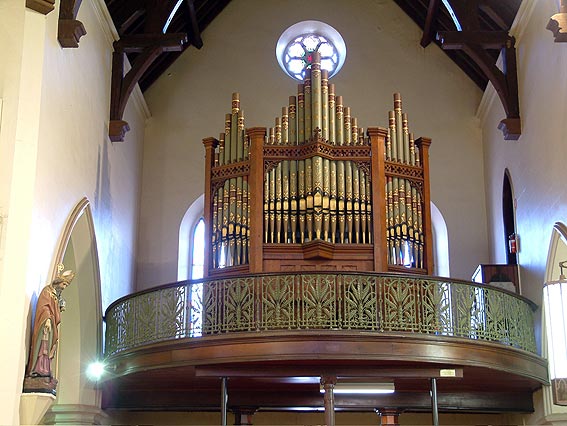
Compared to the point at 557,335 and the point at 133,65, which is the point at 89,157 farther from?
the point at 557,335

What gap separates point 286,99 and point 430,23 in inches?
121

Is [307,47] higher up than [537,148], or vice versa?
[307,47]

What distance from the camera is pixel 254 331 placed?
11.8m

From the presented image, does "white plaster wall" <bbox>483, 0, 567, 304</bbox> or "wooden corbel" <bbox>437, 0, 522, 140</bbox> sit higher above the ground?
"wooden corbel" <bbox>437, 0, 522, 140</bbox>

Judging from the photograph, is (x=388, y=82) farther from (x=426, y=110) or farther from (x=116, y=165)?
(x=116, y=165)

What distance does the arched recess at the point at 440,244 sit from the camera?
1728 cm

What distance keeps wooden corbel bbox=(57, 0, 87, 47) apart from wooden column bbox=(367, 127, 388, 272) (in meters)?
4.48

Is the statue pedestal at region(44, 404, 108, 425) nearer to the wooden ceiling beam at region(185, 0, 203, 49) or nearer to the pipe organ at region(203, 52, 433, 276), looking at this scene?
the pipe organ at region(203, 52, 433, 276)

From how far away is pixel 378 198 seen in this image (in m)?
13.7

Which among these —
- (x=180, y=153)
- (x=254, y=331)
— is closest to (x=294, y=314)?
(x=254, y=331)

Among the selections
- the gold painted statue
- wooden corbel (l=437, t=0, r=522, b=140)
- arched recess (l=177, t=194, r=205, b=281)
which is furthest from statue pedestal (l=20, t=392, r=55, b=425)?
wooden corbel (l=437, t=0, r=522, b=140)

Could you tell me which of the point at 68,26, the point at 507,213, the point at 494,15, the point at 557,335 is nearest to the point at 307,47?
the point at 494,15

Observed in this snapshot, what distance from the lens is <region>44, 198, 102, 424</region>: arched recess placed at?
13961 mm

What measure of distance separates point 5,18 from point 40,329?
3.87 meters
